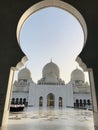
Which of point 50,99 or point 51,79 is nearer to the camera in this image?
point 50,99

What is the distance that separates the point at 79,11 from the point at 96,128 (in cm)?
257

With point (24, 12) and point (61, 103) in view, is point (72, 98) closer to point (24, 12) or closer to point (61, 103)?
point (61, 103)

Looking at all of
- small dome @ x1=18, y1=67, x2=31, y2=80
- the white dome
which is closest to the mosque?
the white dome

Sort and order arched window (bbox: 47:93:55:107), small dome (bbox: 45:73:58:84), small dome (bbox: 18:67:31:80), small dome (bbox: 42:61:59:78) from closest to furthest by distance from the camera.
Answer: arched window (bbox: 47:93:55:107) → small dome (bbox: 45:73:58:84) → small dome (bbox: 42:61:59:78) → small dome (bbox: 18:67:31:80)

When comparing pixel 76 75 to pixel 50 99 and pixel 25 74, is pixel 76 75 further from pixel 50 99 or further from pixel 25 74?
pixel 25 74

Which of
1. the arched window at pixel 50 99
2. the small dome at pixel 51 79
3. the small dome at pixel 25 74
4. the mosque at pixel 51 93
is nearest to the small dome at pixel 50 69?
the mosque at pixel 51 93

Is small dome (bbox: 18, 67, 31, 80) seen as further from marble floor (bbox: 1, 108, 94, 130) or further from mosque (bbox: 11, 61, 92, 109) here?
marble floor (bbox: 1, 108, 94, 130)

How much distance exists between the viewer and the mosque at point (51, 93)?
2188cm

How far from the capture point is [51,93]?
884 inches

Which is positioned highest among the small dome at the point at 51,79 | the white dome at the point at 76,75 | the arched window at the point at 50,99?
the white dome at the point at 76,75

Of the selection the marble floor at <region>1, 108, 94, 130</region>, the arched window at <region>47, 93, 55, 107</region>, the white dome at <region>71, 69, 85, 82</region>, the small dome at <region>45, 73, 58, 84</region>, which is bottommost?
the marble floor at <region>1, 108, 94, 130</region>

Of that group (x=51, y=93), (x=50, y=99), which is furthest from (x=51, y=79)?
(x=50, y=99)

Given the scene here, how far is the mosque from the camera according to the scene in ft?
71.8

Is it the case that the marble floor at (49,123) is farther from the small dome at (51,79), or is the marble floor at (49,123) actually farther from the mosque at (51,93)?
the small dome at (51,79)
